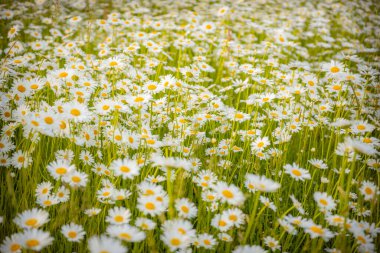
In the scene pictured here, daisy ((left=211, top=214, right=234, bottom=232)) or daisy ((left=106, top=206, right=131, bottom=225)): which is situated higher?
daisy ((left=106, top=206, right=131, bottom=225))

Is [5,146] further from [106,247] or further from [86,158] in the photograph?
[106,247]

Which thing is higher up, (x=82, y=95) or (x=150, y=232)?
(x=82, y=95)

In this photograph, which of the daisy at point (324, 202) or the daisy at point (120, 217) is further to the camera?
the daisy at point (324, 202)

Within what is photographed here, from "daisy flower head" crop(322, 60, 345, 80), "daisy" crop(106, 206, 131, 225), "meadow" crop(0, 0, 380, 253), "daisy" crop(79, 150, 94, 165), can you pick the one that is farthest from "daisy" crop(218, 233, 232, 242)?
"daisy flower head" crop(322, 60, 345, 80)

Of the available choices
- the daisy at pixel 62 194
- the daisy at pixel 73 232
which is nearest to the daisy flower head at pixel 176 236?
the daisy at pixel 73 232

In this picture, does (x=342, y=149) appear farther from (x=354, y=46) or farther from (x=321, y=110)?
(x=354, y=46)

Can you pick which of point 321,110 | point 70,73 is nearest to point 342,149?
point 321,110

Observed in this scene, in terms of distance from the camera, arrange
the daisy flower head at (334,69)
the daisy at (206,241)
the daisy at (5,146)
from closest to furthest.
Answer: the daisy at (206,241) → the daisy at (5,146) → the daisy flower head at (334,69)

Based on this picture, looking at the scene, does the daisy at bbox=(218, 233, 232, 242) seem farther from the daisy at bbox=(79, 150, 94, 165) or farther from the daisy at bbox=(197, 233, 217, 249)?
the daisy at bbox=(79, 150, 94, 165)

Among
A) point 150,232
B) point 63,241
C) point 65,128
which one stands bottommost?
point 63,241

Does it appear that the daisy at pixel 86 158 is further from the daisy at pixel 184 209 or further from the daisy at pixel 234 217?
the daisy at pixel 234 217

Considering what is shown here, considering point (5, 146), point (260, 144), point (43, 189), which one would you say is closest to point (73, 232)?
point (43, 189)
